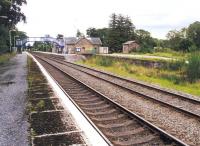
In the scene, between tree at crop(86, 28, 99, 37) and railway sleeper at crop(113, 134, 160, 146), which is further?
tree at crop(86, 28, 99, 37)

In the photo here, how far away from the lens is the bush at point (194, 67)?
2256cm

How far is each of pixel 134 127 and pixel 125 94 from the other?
277 inches

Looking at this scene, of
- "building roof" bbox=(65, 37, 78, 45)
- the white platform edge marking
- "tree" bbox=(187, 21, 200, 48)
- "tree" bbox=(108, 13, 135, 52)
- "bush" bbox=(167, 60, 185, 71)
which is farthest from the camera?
"building roof" bbox=(65, 37, 78, 45)

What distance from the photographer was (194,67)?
894 inches

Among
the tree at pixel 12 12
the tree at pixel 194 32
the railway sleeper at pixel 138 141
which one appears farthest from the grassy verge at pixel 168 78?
the tree at pixel 194 32

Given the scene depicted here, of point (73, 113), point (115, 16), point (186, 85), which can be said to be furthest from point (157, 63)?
point (115, 16)

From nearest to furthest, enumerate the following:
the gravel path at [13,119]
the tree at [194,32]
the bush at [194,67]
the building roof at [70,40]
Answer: the gravel path at [13,119]
the bush at [194,67]
the tree at [194,32]
the building roof at [70,40]

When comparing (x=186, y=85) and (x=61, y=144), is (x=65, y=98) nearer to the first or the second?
(x=61, y=144)

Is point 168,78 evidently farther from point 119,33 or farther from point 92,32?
point 92,32

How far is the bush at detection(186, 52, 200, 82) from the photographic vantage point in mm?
22562

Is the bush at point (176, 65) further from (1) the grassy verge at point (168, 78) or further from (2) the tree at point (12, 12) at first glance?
(2) the tree at point (12, 12)

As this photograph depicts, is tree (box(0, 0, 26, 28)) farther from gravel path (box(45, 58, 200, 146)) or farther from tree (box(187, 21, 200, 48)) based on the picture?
tree (box(187, 21, 200, 48))

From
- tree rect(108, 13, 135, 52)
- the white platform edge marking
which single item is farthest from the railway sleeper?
tree rect(108, 13, 135, 52)

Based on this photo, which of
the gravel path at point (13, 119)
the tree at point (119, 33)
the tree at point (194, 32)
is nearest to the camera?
the gravel path at point (13, 119)
